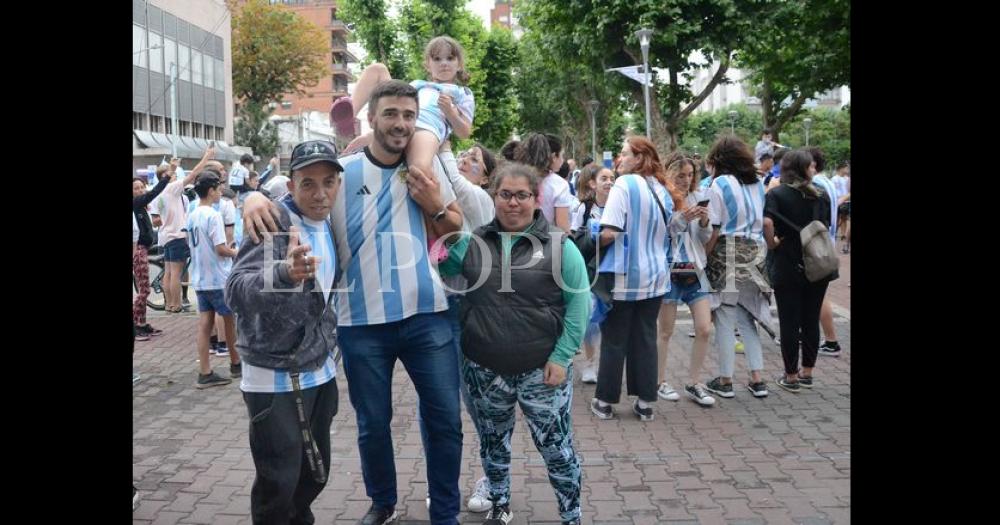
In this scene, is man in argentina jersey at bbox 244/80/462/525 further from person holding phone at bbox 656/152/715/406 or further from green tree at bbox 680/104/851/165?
green tree at bbox 680/104/851/165

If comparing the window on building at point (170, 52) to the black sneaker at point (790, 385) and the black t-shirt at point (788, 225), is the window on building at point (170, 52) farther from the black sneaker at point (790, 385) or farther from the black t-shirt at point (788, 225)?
the black sneaker at point (790, 385)

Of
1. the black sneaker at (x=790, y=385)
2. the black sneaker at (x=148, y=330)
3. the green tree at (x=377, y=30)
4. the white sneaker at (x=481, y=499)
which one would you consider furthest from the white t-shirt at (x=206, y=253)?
the green tree at (x=377, y=30)

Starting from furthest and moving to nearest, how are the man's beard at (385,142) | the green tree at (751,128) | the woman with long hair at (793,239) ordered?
the green tree at (751,128), the woman with long hair at (793,239), the man's beard at (385,142)

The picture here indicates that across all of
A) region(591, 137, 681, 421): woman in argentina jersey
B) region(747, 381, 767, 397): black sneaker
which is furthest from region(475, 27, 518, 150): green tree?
region(591, 137, 681, 421): woman in argentina jersey

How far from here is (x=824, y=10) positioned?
53.5 feet

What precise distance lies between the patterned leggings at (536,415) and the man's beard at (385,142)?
1.08 meters

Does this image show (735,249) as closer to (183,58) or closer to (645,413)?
(645,413)

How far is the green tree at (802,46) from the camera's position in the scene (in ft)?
54.6

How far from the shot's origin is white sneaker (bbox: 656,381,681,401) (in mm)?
6582

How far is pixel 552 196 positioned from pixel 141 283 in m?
5.84
